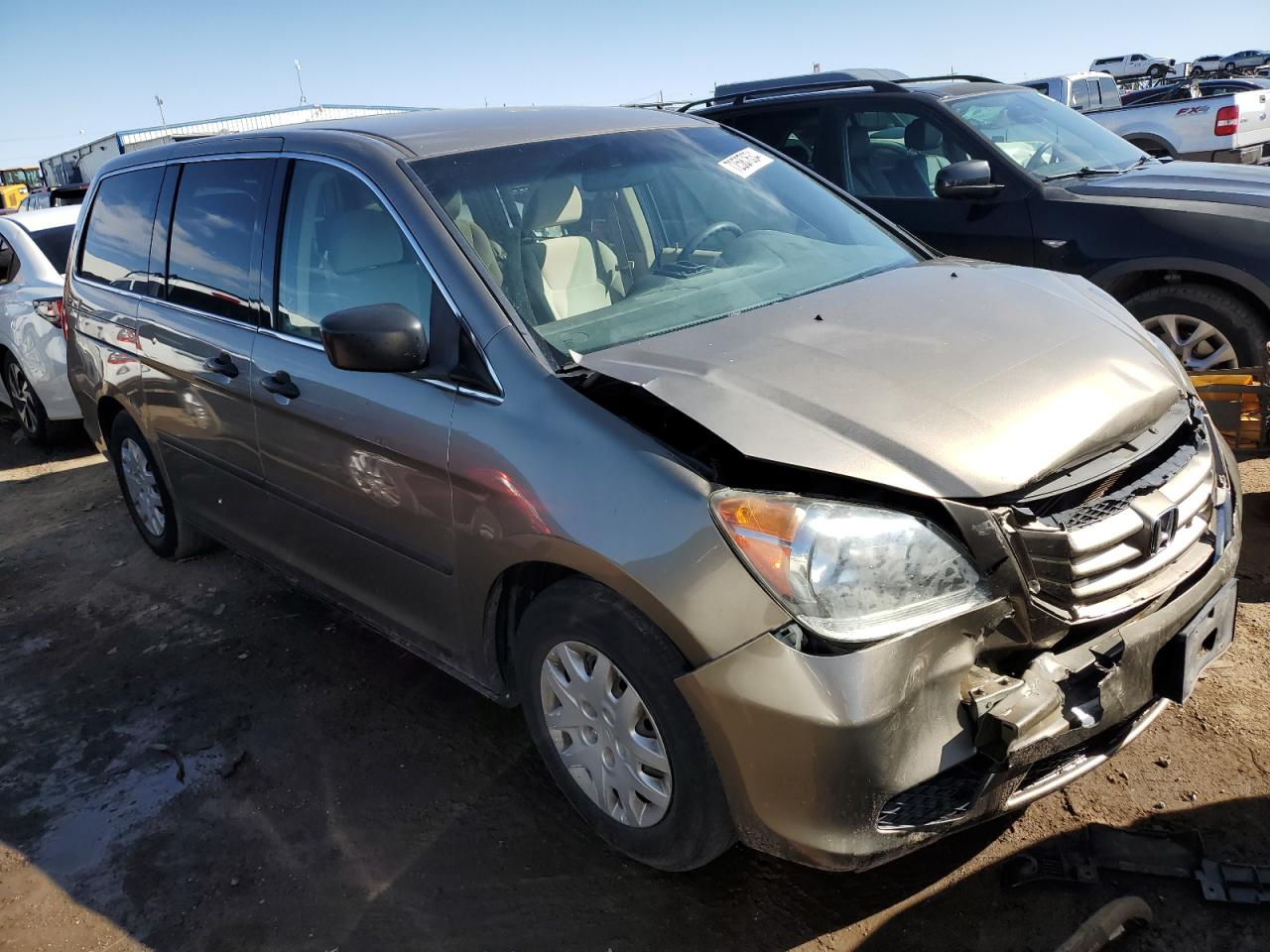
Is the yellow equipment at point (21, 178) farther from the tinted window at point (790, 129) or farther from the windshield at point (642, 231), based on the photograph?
the windshield at point (642, 231)

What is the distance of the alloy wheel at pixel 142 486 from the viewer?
475cm

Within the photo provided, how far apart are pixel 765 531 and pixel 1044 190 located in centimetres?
412

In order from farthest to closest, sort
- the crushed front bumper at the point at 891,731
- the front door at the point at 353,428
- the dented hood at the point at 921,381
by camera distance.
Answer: the front door at the point at 353,428, the dented hood at the point at 921,381, the crushed front bumper at the point at 891,731

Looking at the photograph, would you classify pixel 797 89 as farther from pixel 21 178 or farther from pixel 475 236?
pixel 21 178

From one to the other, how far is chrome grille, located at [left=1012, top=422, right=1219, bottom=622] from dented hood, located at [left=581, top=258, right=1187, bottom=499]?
11 centimetres

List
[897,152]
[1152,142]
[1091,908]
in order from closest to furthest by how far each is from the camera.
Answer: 1. [1091,908]
2. [897,152]
3. [1152,142]

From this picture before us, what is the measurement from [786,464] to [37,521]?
18.1 feet

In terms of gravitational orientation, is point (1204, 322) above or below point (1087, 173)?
below

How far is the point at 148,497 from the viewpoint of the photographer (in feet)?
16.0

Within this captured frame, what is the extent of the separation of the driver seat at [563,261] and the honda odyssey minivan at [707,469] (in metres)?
0.01

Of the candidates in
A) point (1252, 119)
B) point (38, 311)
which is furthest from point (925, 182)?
point (1252, 119)

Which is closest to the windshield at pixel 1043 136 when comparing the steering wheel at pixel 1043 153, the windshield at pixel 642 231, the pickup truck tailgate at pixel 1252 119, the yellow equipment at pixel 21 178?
the steering wheel at pixel 1043 153

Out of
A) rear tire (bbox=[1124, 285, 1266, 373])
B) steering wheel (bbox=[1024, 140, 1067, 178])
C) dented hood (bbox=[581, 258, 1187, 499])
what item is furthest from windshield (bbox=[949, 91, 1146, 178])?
dented hood (bbox=[581, 258, 1187, 499])

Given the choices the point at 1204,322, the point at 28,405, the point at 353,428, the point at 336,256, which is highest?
the point at 336,256
